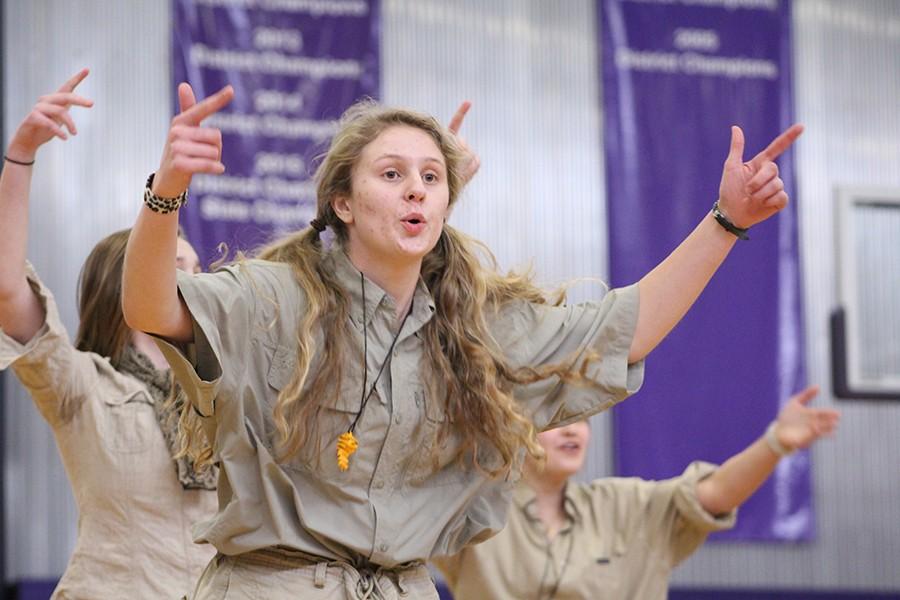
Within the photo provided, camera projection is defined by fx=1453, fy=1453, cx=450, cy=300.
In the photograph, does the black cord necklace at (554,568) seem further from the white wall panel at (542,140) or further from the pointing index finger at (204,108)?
the white wall panel at (542,140)

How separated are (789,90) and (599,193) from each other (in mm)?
1099

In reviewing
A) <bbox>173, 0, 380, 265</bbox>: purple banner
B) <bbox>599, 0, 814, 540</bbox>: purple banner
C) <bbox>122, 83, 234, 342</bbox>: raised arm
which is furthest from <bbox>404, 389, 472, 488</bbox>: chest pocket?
<bbox>599, 0, 814, 540</bbox>: purple banner

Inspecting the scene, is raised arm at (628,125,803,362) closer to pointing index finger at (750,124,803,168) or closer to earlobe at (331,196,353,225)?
pointing index finger at (750,124,803,168)

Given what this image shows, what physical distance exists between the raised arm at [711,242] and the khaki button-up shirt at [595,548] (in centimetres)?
144

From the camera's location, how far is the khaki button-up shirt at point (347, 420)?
106 inches

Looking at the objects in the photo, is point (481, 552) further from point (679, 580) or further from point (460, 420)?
point (679, 580)

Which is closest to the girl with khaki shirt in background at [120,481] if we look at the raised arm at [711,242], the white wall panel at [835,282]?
the raised arm at [711,242]

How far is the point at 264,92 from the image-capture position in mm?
6598

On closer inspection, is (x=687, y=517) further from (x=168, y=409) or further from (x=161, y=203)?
(x=161, y=203)

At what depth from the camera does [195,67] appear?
652 cm

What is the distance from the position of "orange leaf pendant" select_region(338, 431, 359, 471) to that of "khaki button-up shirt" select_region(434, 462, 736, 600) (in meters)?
1.56

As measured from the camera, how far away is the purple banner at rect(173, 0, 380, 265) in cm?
649

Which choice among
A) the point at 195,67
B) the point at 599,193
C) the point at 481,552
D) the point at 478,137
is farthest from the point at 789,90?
the point at 481,552

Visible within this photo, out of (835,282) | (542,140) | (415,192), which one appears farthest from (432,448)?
(835,282)
